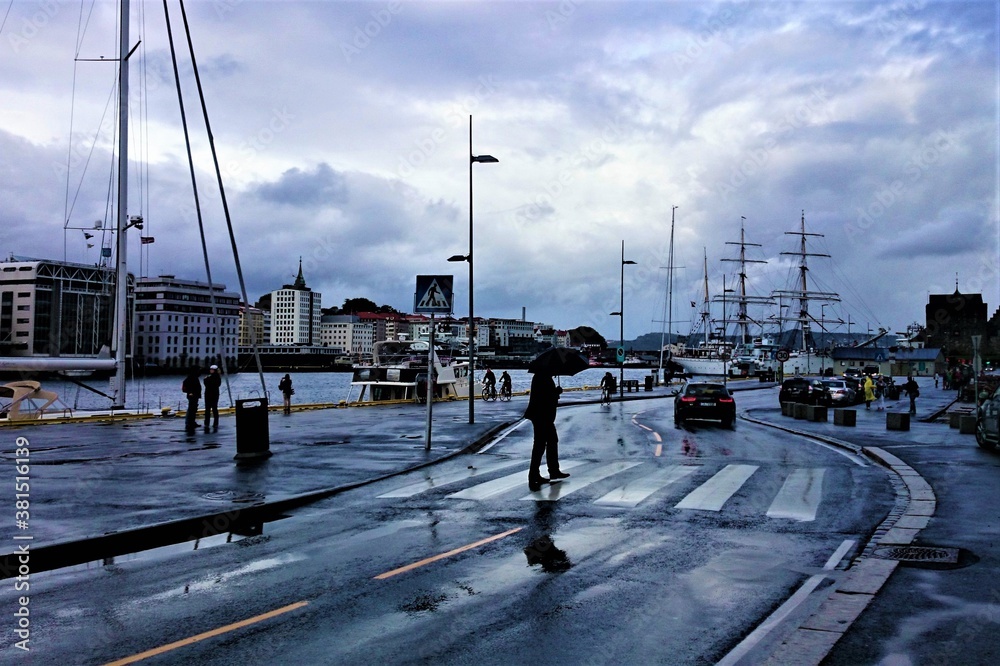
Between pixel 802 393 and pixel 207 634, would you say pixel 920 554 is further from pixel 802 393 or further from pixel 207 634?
pixel 802 393

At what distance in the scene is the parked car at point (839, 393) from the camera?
44062 mm

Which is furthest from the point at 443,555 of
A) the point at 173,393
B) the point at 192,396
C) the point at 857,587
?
the point at 173,393

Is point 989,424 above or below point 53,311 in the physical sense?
below

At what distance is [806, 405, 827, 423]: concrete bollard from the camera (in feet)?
96.2

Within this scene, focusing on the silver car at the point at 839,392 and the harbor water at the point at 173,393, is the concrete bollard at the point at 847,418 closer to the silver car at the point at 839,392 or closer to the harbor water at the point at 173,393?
the silver car at the point at 839,392

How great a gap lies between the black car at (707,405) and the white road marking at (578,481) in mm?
12555

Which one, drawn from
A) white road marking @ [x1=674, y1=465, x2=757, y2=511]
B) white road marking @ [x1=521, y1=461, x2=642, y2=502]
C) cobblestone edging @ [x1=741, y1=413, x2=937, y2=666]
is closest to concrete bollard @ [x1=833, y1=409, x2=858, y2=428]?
white road marking @ [x1=674, y1=465, x2=757, y2=511]

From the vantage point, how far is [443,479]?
44.7 feet

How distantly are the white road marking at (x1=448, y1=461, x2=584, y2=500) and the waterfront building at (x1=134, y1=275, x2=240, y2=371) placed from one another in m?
80.4

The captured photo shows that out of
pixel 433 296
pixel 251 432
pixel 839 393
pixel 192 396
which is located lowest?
pixel 839 393

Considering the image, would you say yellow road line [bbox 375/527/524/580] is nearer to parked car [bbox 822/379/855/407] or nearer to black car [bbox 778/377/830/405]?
black car [bbox 778/377/830/405]

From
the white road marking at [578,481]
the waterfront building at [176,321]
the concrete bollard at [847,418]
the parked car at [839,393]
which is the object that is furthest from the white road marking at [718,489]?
the waterfront building at [176,321]

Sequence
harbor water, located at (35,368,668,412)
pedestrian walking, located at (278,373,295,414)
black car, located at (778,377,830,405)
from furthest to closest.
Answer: harbor water, located at (35,368,668,412), black car, located at (778,377,830,405), pedestrian walking, located at (278,373,295,414)

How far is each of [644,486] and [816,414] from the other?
Answer: 19330 mm
